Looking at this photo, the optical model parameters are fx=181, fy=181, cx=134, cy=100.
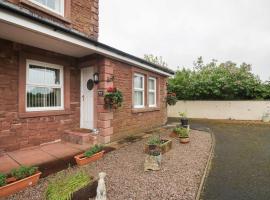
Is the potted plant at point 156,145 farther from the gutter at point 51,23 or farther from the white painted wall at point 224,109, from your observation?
the white painted wall at point 224,109

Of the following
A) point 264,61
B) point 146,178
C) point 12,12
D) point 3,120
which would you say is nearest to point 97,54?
point 12,12

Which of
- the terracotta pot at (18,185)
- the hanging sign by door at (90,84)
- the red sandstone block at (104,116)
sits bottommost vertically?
the terracotta pot at (18,185)

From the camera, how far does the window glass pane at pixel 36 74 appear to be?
5637mm

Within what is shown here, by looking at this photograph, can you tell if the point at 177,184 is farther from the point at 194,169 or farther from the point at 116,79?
the point at 116,79

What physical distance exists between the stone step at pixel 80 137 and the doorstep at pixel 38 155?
210 mm

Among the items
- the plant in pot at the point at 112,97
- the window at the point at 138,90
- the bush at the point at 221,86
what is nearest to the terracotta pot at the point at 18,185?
the plant in pot at the point at 112,97

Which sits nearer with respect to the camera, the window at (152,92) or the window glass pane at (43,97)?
the window glass pane at (43,97)

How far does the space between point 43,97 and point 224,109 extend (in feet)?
44.7

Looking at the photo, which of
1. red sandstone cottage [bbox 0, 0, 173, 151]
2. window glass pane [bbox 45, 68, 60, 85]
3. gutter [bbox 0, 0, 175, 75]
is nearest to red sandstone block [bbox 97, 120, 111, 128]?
red sandstone cottage [bbox 0, 0, 173, 151]

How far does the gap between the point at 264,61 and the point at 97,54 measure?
32796mm

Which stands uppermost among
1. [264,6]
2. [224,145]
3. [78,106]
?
[264,6]

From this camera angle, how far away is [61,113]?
6305 millimetres

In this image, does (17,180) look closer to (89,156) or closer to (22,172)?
(22,172)

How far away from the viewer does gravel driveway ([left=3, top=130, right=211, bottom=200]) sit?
123 inches
